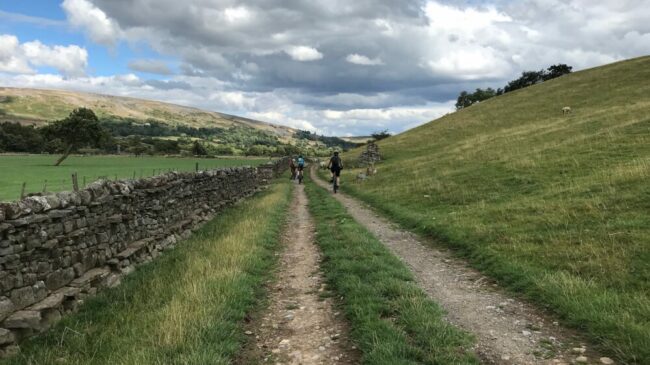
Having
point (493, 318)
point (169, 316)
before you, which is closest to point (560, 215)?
point (493, 318)

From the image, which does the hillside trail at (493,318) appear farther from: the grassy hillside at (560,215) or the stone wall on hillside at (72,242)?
the stone wall on hillside at (72,242)

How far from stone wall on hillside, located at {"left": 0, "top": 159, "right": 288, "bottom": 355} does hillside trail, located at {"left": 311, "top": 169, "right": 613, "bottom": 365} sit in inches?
260

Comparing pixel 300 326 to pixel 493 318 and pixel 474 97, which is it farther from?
pixel 474 97

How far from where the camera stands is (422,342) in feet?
19.2

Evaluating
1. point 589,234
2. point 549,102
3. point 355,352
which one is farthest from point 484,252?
point 549,102

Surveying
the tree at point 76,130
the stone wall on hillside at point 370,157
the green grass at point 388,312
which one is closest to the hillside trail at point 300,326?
the green grass at point 388,312

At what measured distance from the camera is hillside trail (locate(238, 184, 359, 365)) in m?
5.88

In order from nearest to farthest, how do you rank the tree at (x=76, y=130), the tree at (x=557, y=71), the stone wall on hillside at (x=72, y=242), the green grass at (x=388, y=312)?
the green grass at (x=388, y=312) → the stone wall on hillside at (x=72, y=242) → the tree at (x=76, y=130) → the tree at (x=557, y=71)

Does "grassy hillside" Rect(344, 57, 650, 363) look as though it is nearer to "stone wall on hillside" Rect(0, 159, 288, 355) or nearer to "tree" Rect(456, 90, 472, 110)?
"stone wall on hillside" Rect(0, 159, 288, 355)

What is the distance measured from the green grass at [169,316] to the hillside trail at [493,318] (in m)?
3.26

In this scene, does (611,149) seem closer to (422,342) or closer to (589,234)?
(589,234)

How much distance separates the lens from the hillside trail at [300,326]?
588 centimetres

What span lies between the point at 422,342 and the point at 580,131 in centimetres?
2955

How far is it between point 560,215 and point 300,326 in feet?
28.4
